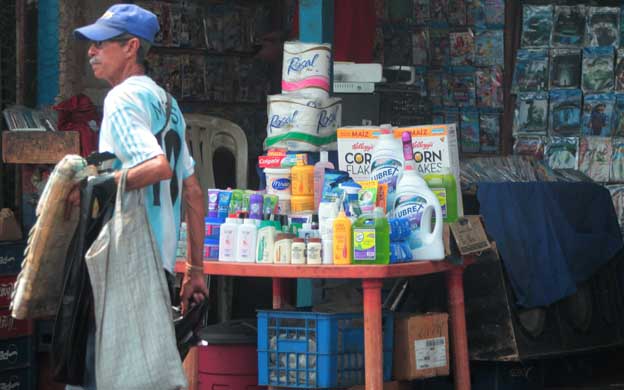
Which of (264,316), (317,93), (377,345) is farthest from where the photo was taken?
(317,93)

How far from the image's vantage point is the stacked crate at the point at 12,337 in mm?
6895

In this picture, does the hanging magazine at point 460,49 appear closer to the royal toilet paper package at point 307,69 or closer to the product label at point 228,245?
the royal toilet paper package at point 307,69

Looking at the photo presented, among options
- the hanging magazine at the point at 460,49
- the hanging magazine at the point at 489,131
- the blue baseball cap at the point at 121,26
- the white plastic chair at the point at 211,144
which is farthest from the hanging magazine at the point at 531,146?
the blue baseball cap at the point at 121,26

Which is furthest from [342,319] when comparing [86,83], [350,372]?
[86,83]

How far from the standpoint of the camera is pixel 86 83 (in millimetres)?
8555

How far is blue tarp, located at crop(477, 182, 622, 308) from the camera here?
22.9 ft

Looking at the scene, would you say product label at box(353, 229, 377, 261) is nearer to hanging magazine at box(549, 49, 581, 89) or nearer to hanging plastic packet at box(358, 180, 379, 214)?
hanging plastic packet at box(358, 180, 379, 214)

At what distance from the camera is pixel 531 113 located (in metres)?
9.58

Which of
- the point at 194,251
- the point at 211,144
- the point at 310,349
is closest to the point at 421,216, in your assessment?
the point at 310,349

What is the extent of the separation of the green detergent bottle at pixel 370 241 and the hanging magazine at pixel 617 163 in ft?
15.1

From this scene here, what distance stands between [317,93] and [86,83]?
2583 mm

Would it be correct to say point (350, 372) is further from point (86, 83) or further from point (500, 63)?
point (500, 63)

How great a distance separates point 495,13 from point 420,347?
4552mm

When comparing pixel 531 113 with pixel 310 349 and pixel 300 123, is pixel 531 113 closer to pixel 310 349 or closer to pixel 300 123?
pixel 300 123
